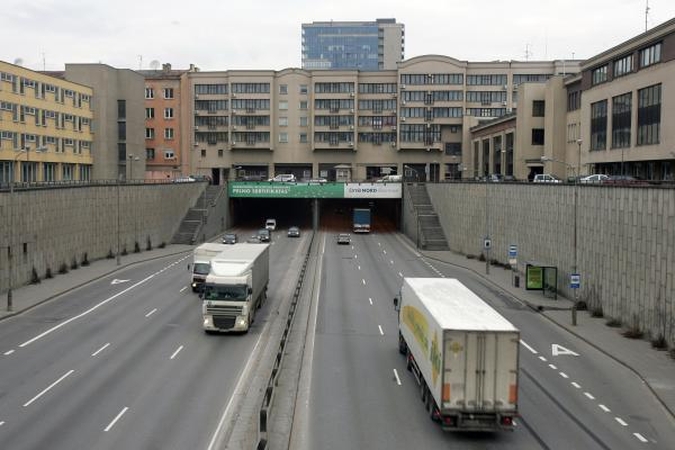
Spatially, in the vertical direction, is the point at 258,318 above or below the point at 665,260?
below

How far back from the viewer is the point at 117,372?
31625 mm

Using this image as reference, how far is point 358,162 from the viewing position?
139750 millimetres

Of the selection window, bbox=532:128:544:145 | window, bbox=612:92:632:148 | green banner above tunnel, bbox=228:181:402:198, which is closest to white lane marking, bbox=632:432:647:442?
window, bbox=612:92:632:148

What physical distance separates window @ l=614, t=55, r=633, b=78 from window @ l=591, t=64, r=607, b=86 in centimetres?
295

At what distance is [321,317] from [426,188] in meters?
63.1

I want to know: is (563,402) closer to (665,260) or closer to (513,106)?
(665,260)

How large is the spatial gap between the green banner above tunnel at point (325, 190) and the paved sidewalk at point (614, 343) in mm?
46554

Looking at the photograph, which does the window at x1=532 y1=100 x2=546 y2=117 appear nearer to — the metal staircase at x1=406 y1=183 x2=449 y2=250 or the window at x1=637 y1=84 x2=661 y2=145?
the metal staircase at x1=406 y1=183 x2=449 y2=250

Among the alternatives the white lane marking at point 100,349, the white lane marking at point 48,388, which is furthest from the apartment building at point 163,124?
the white lane marking at point 48,388

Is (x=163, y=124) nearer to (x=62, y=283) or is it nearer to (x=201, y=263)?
(x=62, y=283)

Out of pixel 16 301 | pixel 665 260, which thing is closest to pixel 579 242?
pixel 665 260

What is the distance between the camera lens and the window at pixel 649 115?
2554 inches

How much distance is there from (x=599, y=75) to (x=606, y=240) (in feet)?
129

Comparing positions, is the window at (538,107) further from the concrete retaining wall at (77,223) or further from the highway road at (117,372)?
the highway road at (117,372)
